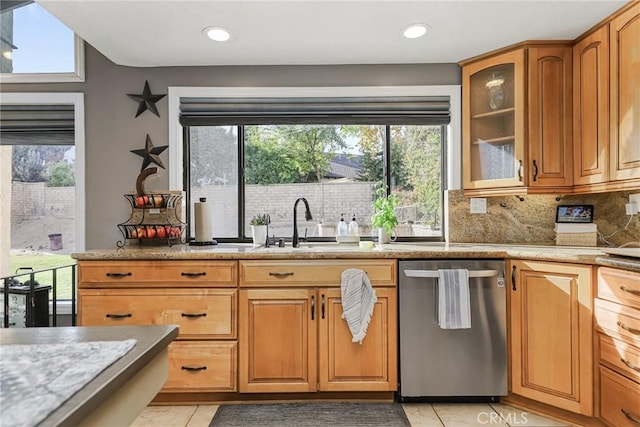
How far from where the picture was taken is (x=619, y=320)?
74.0 inches

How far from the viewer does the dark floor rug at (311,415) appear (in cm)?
216

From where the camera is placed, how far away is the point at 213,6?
2.13 metres

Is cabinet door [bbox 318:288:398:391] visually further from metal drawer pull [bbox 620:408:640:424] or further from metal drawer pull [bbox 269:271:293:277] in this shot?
metal drawer pull [bbox 620:408:640:424]

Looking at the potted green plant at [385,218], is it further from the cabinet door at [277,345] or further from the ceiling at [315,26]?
the ceiling at [315,26]

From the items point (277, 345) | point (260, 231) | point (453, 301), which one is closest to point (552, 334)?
point (453, 301)

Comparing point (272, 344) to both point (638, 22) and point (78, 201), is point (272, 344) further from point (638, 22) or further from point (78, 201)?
point (638, 22)

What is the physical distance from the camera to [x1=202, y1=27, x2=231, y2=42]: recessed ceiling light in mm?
2381

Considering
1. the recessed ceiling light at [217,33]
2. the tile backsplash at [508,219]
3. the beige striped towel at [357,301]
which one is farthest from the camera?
the tile backsplash at [508,219]

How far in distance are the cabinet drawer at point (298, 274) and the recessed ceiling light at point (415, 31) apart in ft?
4.90

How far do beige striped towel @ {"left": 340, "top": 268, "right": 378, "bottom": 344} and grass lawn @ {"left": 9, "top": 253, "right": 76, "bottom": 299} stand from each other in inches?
90.7

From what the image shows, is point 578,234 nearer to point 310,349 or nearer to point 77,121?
point 310,349

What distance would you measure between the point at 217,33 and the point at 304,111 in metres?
0.84

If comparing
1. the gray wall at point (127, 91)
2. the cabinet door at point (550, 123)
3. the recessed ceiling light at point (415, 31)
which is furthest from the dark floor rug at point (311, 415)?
the recessed ceiling light at point (415, 31)

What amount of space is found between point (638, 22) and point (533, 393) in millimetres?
2141
